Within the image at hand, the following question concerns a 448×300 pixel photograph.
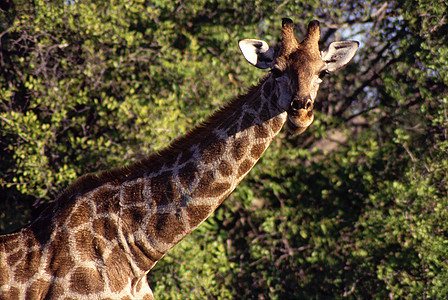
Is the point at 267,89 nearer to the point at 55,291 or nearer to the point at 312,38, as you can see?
the point at 312,38

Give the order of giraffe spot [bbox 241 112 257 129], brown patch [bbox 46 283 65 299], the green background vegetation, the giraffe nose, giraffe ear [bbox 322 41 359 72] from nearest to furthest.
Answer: the giraffe nose, brown patch [bbox 46 283 65 299], giraffe spot [bbox 241 112 257 129], giraffe ear [bbox 322 41 359 72], the green background vegetation

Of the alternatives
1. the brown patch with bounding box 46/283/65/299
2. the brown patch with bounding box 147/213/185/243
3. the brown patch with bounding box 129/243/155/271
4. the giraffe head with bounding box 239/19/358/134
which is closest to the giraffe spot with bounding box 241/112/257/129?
the giraffe head with bounding box 239/19/358/134

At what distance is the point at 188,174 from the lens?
11.8 ft

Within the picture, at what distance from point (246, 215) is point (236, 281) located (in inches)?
42.1

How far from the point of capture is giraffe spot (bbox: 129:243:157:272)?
3.58 m

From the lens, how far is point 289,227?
6.74 meters

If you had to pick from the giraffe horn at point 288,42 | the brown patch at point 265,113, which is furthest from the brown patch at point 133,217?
the giraffe horn at point 288,42

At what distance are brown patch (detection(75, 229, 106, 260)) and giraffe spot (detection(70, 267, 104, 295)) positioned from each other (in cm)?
11

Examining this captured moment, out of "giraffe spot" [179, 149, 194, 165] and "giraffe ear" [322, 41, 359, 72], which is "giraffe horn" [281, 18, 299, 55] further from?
"giraffe spot" [179, 149, 194, 165]

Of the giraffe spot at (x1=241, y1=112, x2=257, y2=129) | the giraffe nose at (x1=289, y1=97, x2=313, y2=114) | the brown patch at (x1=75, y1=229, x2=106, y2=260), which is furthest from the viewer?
the giraffe spot at (x1=241, y1=112, x2=257, y2=129)

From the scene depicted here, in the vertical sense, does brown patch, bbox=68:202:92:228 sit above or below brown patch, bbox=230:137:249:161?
below

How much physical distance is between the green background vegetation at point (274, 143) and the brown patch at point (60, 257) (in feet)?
7.84

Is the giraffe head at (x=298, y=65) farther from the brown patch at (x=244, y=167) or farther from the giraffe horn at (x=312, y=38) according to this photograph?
the brown patch at (x=244, y=167)

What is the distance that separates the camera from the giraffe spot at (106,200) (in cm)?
363
